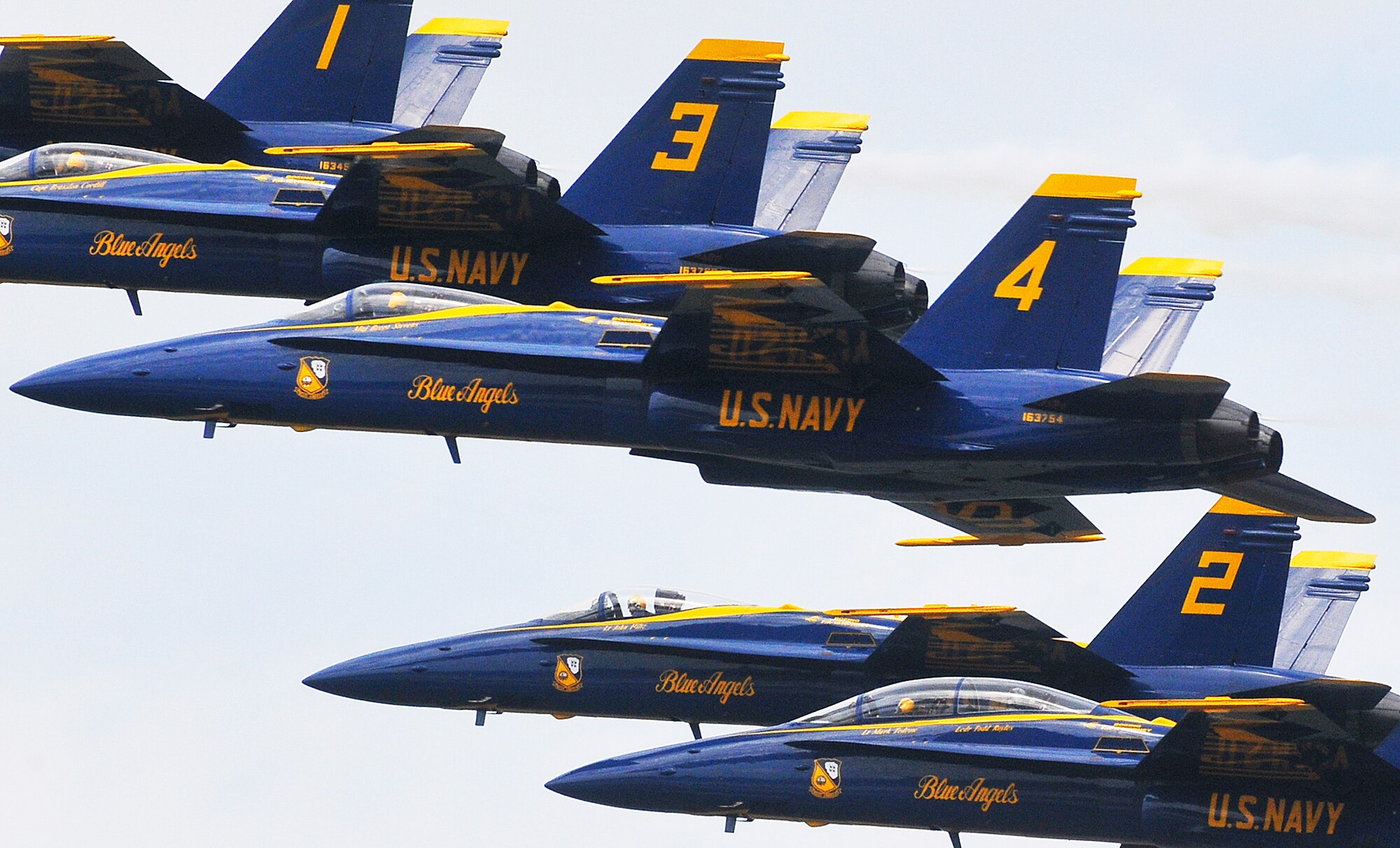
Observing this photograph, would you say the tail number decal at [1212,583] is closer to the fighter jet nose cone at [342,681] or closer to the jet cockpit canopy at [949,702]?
the jet cockpit canopy at [949,702]

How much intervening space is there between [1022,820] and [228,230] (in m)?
15.8

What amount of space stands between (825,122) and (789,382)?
10523 mm

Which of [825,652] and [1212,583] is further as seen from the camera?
[1212,583]

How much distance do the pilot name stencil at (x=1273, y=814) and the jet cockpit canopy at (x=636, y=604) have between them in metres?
10.3

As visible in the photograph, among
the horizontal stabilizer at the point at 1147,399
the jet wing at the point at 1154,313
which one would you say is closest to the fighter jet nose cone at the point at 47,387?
the horizontal stabilizer at the point at 1147,399

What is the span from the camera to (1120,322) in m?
49.0

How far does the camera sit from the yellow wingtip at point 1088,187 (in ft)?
140

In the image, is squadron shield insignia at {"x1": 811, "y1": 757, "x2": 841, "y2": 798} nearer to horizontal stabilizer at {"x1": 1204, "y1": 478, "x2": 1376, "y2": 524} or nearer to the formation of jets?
the formation of jets

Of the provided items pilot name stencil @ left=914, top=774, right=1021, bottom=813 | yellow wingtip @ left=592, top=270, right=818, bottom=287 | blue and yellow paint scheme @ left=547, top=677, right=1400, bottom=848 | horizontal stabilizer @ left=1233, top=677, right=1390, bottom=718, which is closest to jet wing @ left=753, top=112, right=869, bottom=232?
blue and yellow paint scheme @ left=547, top=677, right=1400, bottom=848

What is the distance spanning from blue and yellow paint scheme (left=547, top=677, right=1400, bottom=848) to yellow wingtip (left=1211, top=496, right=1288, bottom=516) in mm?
4980

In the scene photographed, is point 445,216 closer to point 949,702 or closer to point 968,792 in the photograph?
point 949,702

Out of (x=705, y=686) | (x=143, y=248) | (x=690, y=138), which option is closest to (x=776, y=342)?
(x=690, y=138)

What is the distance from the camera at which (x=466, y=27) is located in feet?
180

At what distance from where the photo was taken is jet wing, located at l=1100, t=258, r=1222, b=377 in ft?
160
